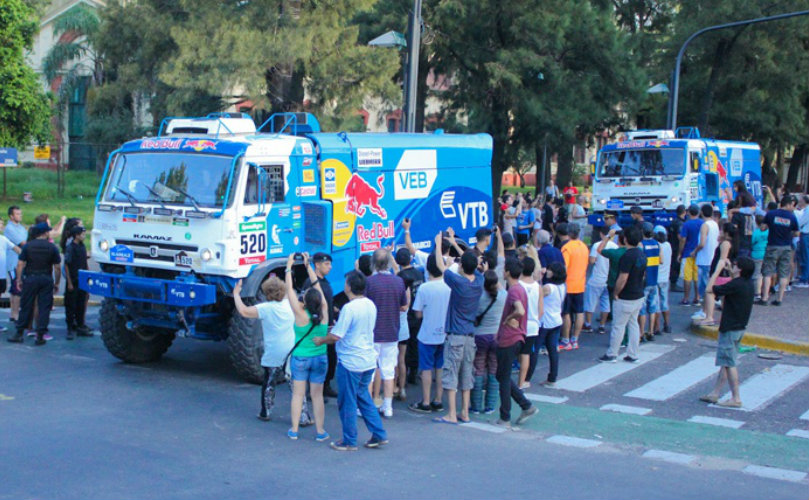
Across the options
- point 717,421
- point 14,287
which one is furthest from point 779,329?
point 14,287

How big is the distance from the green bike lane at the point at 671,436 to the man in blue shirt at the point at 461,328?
22.4 inches

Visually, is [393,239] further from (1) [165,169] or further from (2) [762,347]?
(2) [762,347]

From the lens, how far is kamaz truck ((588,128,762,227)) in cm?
2292

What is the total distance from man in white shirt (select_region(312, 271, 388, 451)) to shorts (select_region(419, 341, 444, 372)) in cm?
156

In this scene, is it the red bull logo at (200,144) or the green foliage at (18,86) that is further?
the green foliage at (18,86)

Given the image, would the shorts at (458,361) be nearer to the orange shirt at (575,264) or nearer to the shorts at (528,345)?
the shorts at (528,345)

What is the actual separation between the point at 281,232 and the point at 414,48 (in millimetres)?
8148

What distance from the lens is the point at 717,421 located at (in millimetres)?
9914

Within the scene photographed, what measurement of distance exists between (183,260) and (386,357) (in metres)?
2.85

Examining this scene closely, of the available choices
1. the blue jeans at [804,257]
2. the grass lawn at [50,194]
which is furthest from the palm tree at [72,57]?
the blue jeans at [804,257]

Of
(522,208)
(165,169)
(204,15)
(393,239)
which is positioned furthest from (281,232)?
(204,15)

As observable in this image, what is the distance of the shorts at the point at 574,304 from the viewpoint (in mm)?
13450

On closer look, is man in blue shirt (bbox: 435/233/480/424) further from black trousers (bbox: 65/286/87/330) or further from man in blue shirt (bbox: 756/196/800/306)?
man in blue shirt (bbox: 756/196/800/306)

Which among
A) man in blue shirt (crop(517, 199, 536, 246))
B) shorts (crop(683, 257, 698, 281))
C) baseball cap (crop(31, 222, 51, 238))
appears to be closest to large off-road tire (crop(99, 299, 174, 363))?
baseball cap (crop(31, 222, 51, 238))
